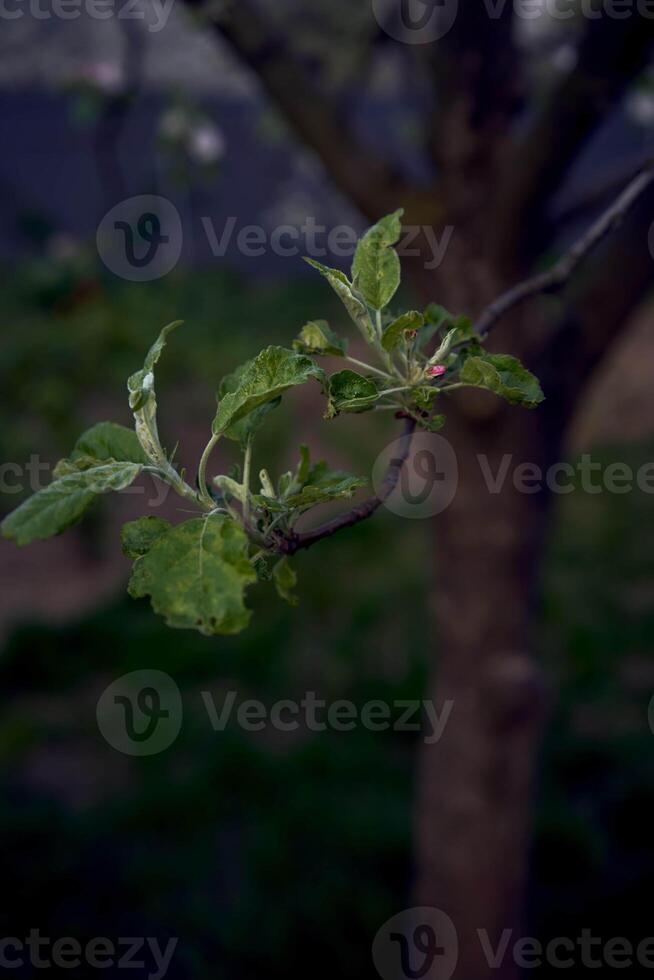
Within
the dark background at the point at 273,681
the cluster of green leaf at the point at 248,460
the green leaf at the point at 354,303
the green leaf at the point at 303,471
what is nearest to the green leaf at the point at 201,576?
the cluster of green leaf at the point at 248,460

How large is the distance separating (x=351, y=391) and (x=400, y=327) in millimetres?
67

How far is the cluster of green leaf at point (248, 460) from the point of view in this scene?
0.75 metres

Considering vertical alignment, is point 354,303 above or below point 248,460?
above

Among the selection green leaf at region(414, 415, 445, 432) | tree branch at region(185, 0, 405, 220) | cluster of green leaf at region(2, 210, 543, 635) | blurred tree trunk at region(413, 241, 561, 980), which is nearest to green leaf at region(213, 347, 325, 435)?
cluster of green leaf at region(2, 210, 543, 635)

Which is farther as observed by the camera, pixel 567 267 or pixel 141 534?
pixel 567 267

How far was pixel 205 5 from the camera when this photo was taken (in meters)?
2.03

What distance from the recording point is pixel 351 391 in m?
0.82

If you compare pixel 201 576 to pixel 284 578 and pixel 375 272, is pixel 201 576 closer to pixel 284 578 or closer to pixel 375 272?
pixel 284 578

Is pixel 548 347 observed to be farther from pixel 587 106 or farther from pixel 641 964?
pixel 641 964

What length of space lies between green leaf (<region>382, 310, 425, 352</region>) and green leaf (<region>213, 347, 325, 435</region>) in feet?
0.23

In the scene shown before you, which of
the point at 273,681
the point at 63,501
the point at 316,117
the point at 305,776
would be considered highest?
Answer: the point at 316,117

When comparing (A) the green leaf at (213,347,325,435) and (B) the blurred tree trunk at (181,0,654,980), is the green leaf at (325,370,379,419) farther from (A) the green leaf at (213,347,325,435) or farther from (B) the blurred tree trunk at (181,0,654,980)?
(B) the blurred tree trunk at (181,0,654,980)

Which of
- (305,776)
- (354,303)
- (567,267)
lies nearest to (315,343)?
(354,303)

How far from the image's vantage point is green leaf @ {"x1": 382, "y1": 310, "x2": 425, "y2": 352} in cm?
80
